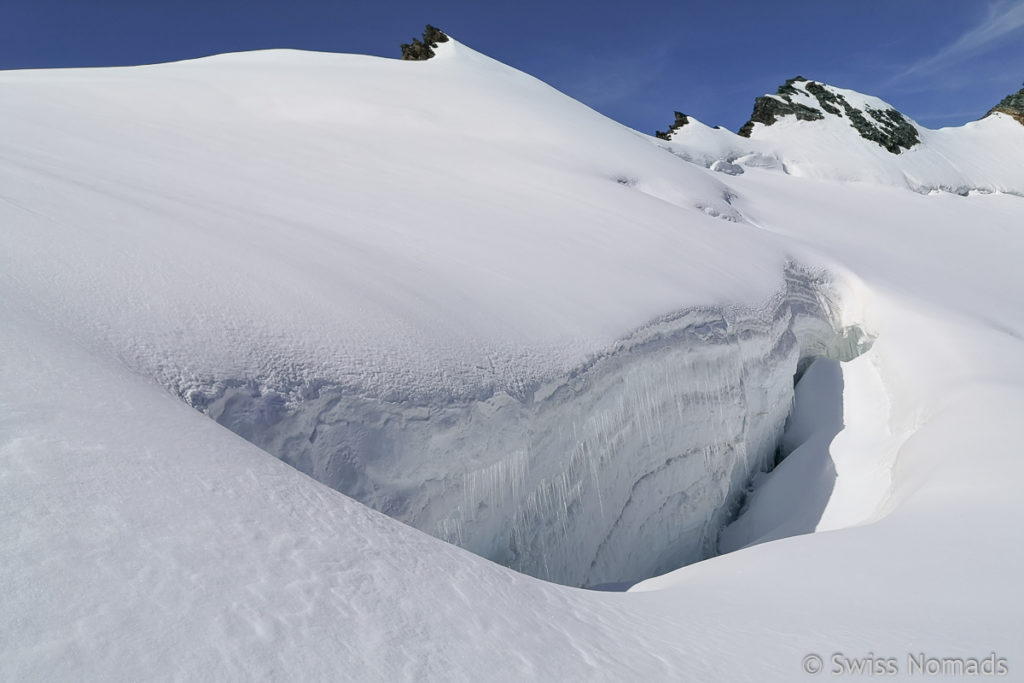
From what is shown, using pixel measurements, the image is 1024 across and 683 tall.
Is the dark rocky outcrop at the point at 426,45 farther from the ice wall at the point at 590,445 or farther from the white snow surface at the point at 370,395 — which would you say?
the ice wall at the point at 590,445

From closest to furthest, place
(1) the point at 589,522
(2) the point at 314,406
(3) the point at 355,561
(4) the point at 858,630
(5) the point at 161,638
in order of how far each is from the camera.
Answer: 1. (5) the point at 161,638
2. (3) the point at 355,561
3. (4) the point at 858,630
4. (2) the point at 314,406
5. (1) the point at 589,522

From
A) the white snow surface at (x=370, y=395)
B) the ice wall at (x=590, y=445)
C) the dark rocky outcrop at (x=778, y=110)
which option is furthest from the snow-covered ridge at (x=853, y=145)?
the ice wall at (x=590, y=445)

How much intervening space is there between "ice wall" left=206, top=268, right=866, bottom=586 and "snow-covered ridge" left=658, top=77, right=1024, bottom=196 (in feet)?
43.9

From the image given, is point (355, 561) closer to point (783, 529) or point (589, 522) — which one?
point (589, 522)

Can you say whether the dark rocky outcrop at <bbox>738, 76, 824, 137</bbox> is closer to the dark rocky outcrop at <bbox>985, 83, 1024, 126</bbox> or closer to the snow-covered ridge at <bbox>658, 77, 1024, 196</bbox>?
the snow-covered ridge at <bbox>658, 77, 1024, 196</bbox>

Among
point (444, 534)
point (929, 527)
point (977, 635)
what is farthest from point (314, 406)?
point (929, 527)

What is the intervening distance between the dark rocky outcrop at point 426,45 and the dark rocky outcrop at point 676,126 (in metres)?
8.20

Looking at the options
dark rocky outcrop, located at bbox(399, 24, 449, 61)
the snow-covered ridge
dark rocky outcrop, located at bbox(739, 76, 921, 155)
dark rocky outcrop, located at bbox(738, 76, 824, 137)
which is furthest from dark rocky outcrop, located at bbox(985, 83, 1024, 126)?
dark rocky outcrop, located at bbox(399, 24, 449, 61)

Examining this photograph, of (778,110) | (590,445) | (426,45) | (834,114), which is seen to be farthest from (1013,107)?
(590,445)

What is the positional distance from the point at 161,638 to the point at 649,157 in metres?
11.9

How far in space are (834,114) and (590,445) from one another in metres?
25.3

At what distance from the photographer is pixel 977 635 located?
2.21 m

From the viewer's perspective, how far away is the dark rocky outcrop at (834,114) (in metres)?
23.4

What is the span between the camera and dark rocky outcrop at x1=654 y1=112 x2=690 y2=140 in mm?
22172
